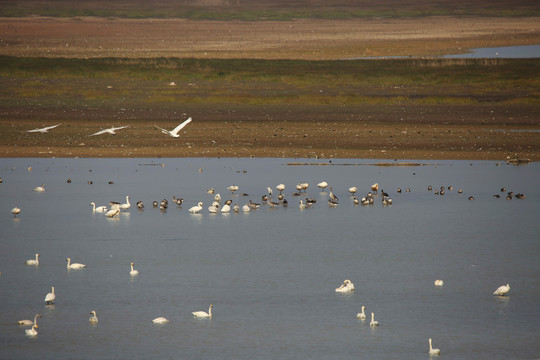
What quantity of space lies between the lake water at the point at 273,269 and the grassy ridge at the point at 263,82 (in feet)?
60.5

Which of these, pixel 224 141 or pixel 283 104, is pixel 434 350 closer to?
pixel 224 141

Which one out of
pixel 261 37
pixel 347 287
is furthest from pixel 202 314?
pixel 261 37

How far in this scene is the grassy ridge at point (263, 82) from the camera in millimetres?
48312

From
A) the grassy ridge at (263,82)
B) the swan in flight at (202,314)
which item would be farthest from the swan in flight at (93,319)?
the grassy ridge at (263,82)

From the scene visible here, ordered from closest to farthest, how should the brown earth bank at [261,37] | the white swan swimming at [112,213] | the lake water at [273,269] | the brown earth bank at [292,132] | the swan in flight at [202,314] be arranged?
the lake water at [273,269] → the swan in flight at [202,314] → the white swan swimming at [112,213] → the brown earth bank at [292,132] → the brown earth bank at [261,37]

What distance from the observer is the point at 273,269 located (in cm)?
1830

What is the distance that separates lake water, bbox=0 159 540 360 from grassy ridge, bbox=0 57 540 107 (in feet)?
60.5

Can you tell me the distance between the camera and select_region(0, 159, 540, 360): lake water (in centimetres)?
1392

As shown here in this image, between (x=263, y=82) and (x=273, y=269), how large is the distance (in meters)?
37.3

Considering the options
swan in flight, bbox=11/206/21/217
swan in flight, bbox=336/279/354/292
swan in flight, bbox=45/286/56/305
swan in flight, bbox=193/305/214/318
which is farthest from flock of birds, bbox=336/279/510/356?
swan in flight, bbox=11/206/21/217

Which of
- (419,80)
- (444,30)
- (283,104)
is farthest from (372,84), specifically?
(444,30)

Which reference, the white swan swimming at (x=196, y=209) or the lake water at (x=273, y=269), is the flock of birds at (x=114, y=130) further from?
the white swan swimming at (x=196, y=209)

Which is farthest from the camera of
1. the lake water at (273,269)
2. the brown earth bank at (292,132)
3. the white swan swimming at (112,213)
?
the brown earth bank at (292,132)

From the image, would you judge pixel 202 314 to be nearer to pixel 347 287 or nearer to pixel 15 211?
pixel 347 287
